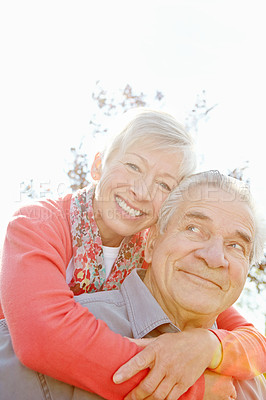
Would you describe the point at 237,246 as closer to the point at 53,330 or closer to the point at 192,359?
the point at 192,359

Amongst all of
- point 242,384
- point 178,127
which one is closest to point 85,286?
point 242,384

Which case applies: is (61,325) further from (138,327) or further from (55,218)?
(55,218)

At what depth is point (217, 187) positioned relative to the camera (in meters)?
2.58

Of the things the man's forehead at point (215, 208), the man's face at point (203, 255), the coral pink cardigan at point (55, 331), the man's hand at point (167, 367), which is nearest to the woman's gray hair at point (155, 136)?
the man's forehead at point (215, 208)

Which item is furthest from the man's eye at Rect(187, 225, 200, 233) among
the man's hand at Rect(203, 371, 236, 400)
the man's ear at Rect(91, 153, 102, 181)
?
the man's ear at Rect(91, 153, 102, 181)

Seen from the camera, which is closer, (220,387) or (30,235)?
(220,387)

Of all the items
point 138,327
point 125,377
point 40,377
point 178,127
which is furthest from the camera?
point 178,127

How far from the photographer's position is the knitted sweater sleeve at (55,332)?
6.00 ft

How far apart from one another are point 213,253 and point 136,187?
2.56 ft

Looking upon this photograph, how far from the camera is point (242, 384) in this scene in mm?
2381

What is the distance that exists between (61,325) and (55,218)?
904mm

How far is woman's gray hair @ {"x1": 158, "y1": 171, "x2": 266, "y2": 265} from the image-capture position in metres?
2.59

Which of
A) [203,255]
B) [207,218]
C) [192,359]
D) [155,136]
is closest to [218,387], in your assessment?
[192,359]

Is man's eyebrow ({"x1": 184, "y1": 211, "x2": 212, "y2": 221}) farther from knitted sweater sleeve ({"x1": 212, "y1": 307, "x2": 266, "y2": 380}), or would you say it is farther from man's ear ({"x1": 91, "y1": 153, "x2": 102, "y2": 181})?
man's ear ({"x1": 91, "y1": 153, "x2": 102, "y2": 181})
